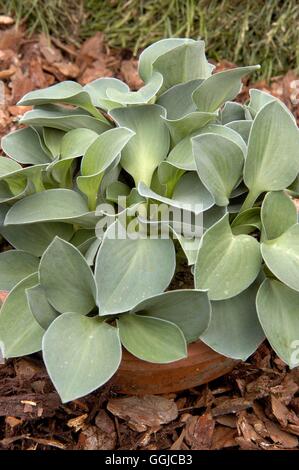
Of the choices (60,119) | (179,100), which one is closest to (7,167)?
(60,119)

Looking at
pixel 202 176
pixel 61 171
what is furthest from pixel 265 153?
pixel 61 171

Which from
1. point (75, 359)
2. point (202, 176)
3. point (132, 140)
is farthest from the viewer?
point (132, 140)

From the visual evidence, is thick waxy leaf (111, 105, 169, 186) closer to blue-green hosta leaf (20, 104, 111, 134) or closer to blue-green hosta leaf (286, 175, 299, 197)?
blue-green hosta leaf (20, 104, 111, 134)

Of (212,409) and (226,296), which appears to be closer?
(226,296)

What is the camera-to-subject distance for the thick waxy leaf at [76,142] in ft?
4.06

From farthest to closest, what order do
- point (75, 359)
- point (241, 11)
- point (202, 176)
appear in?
point (241, 11), point (202, 176), point (75, 359)

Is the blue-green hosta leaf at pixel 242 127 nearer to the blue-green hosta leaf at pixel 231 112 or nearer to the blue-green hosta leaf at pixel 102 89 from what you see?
the blue-green hosta leaf at pixel 231 112

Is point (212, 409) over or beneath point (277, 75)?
beneath

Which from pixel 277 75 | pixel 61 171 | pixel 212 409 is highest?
pixel 61 171

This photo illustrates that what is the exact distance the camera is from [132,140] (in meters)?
1.26

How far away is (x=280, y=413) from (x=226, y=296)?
38 centimetres

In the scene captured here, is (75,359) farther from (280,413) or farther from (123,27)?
(123,27)

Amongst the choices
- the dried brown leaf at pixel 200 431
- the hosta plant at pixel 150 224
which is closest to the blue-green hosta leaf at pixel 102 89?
the hosta plant at pixel 150 224

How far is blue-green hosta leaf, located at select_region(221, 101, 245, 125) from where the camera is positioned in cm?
139
